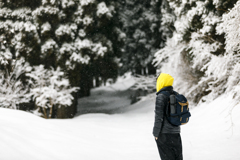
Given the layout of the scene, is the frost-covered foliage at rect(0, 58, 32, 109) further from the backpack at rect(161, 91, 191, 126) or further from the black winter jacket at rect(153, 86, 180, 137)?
the backpack at rect(161, 91, 191, 126)

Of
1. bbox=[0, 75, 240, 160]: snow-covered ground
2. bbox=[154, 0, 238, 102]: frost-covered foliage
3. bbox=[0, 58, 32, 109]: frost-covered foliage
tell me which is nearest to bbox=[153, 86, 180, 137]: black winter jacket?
bbox=[0, 75, 240, 160]: snow-covered ground

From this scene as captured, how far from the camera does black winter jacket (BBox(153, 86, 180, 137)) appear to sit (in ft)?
10.3

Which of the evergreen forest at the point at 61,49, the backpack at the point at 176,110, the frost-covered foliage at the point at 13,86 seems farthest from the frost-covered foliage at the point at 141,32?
the backpack at the point at 176,110

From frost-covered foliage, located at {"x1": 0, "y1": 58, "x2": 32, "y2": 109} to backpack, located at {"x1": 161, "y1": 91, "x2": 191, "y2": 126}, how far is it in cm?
759

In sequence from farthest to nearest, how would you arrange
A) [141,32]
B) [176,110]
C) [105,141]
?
1. [141,32]
2. [105,141]
3. [176,110]

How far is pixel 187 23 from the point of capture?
8.72m

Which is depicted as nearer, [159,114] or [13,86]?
[159,114]

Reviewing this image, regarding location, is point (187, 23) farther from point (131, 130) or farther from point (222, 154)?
point (222, 154)

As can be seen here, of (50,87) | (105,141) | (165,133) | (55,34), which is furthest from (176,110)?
(55,34)

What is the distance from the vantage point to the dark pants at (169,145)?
3.21m

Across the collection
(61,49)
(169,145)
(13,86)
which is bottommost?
(169,145)

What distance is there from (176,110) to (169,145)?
0.49 m

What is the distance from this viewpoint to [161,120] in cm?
315

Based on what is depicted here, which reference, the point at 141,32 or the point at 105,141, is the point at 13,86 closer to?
the point at 105,141
